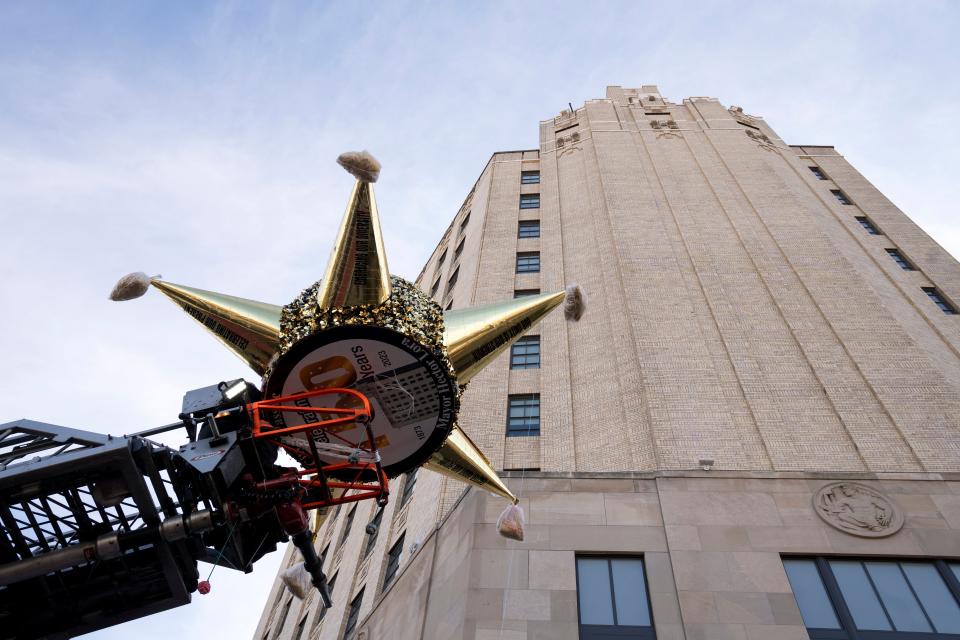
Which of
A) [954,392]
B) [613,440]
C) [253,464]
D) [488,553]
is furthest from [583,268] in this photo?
[253,464]

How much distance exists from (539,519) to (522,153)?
33.0m

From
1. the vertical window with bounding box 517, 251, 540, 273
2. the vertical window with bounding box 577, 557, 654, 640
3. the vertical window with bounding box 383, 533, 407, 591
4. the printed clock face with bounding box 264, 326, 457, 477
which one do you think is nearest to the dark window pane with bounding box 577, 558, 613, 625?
the vertical window with bounding box 577, 557, 654, 640

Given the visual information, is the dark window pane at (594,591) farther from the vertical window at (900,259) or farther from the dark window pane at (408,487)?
the vertical window at (900,259)

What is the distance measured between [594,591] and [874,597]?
5729mm

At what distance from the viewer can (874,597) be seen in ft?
55.5

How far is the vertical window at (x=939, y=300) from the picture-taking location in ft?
110

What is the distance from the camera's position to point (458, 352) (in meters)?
14.1

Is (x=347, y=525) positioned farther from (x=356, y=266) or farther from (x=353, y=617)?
(x=356, y=266)

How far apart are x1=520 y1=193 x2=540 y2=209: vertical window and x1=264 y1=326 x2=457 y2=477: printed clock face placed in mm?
28521

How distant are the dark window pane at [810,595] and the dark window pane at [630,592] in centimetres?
309

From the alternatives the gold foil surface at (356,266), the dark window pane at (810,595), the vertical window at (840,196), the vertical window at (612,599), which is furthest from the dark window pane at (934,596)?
the vertical window at (840,196)

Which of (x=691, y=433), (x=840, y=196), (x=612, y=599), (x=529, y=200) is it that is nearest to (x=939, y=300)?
(x=840, y=196)

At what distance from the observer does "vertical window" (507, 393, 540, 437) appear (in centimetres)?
2525

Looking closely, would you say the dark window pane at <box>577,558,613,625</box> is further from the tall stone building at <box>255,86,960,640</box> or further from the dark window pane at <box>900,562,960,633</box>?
the dark window pane at <box>900,562,960,633</box>
